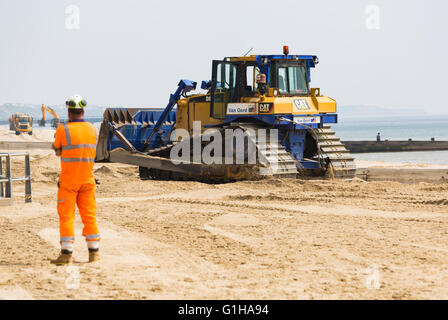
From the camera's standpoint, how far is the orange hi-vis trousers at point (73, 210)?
8992mm

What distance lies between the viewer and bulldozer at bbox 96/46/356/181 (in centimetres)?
1855

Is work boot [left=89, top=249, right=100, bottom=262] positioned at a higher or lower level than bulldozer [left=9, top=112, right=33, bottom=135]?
lower

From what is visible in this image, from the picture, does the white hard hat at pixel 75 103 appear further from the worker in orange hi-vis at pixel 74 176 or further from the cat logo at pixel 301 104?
the cat logo at pixel 301 104

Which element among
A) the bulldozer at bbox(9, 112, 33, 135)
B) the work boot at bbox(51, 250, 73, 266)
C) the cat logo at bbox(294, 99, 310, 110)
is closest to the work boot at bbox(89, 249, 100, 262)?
the work boot at bbox(51, 250, 73, 266)

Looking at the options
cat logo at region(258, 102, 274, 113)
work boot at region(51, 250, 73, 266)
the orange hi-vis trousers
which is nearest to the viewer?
the orange hi-vis trousers

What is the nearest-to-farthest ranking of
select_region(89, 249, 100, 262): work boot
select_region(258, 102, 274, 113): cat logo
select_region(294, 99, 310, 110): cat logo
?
1. select_region(89, 249, 100, 262): work boot
2. select_region(258, 102, 274, 113): cat logo
3. select_region(294, 99, 310, 110): cat logo

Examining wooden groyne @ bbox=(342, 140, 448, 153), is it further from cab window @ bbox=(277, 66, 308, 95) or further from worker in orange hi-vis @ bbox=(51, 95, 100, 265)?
worker in orange hi-vis @ bbox=(51, 95, 100, 265)

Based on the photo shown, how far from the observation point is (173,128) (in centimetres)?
2283

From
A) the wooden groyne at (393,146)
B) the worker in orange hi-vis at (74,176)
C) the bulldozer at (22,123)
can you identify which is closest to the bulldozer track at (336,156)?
the worker in orange hi-vis at (74,176)

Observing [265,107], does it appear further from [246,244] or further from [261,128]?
[246,244]

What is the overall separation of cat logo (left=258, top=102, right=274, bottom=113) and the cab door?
1000 mm

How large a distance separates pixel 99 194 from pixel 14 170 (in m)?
8.59

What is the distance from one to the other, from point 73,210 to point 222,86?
10.8m
